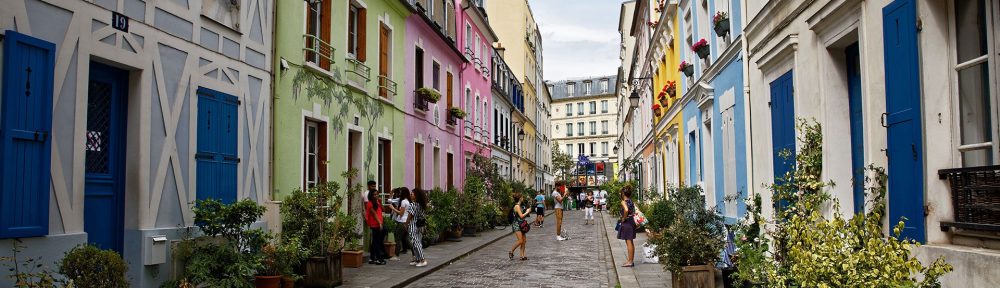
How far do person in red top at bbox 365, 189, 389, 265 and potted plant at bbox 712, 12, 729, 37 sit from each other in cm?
684

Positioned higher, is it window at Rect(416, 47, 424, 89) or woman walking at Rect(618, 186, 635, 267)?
window at Rect(416, 47, 424, 89)

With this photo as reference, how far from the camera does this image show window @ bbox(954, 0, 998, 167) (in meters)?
4.45

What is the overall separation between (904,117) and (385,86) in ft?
40.7

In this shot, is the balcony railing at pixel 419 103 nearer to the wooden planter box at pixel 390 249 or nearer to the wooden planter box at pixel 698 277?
the wooden planter box at pixel 390 249

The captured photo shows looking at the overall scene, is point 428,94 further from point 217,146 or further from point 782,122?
point 782,122

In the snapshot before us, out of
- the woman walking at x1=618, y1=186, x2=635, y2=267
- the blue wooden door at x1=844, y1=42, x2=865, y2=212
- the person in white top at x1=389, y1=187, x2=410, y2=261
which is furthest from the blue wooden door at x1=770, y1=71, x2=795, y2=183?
the person in white top at x1=389, y1=187, x2=410, y2=261

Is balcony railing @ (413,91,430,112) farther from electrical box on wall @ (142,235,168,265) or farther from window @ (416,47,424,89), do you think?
electrical box on wall @ (142,235,168,265)

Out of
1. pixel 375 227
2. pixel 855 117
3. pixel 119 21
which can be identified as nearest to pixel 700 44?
pixel 855 117

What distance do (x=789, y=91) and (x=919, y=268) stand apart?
463cm

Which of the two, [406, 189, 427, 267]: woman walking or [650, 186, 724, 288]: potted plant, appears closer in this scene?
Answer: [650, 186, 724, 288]: potted plant

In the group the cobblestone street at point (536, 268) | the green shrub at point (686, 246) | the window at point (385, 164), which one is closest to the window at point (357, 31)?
the window at point (385, 164)

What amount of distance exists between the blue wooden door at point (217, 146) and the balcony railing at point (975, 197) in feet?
25.2

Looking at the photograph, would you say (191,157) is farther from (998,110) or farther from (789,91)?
(998,110)

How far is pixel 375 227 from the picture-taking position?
13266mm
